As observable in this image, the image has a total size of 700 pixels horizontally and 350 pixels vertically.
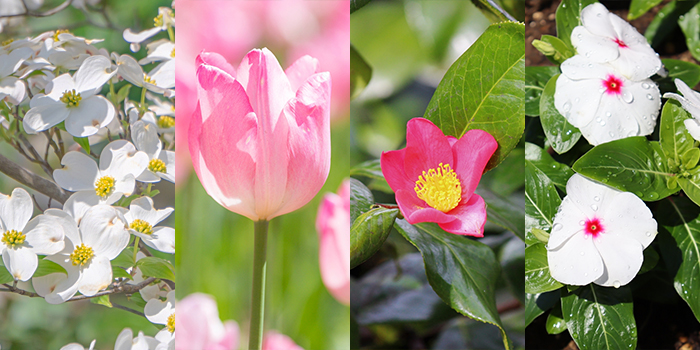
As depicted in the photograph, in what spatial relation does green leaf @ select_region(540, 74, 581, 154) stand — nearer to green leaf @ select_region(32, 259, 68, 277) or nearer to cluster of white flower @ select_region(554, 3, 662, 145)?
cluster of white flower @ select_region(554, 3, 662, 145)

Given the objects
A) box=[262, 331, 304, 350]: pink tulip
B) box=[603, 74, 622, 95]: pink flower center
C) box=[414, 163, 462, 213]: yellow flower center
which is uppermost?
box=[603, 74, 622, 95]: pink flower center

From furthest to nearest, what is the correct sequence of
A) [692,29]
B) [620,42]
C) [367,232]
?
[692,29] → [620,42] → [367,232]

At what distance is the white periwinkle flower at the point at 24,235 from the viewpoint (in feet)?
1.78

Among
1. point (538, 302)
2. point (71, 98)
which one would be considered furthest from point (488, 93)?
point (71, 98)

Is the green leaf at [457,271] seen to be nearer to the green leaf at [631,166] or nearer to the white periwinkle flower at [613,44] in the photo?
the green leaf at [631,166]

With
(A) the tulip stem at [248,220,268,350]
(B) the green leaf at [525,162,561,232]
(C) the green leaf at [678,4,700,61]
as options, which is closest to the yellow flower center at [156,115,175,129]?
(A) the tulip stem at [248,220,268,350]

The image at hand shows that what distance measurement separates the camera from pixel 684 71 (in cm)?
69

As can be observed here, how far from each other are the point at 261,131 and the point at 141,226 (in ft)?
0.77

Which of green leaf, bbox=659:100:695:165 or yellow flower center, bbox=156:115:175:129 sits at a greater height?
yellow flower center, bbox=156:115:175:129

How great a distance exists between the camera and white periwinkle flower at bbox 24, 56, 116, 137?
0.57 metres

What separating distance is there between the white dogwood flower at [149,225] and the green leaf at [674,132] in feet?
2.36

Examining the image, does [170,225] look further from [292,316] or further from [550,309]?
[550,309]

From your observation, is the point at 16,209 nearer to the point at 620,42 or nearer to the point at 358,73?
the point at 358,73

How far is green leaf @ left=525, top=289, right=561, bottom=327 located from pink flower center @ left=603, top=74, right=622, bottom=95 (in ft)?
1.04
